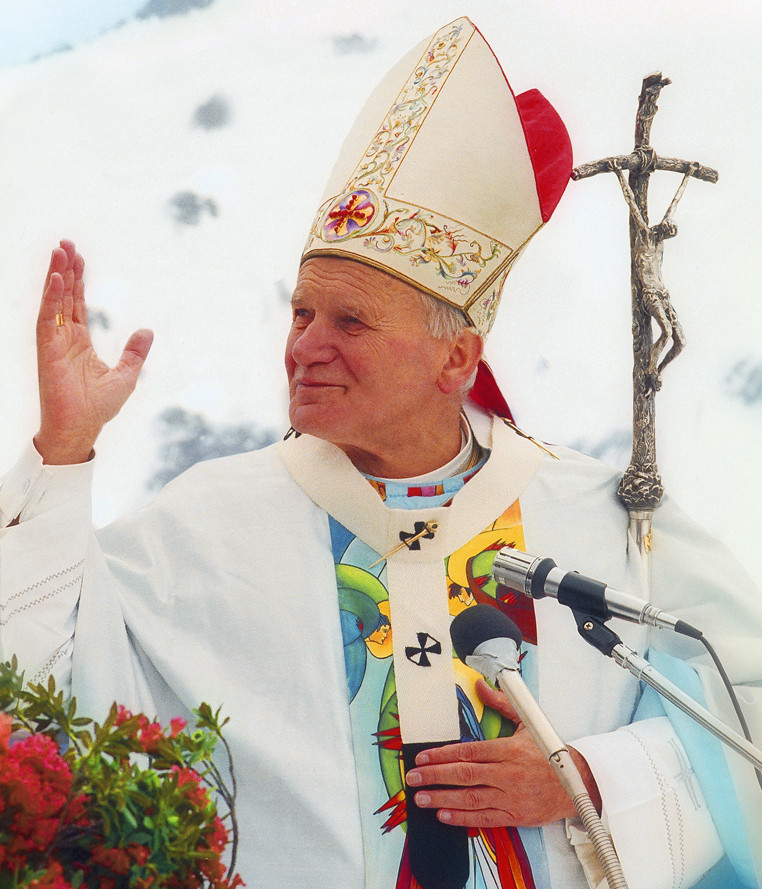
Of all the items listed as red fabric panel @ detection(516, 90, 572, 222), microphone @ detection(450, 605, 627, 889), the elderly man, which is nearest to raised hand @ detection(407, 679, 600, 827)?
the elderly man

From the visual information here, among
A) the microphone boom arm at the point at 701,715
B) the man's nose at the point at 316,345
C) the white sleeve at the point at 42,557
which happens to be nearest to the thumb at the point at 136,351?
the white sleeve at the point at 42,557

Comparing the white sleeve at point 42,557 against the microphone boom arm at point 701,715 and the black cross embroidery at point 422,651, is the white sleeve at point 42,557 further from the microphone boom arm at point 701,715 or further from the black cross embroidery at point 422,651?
the microphone boom arm at point 701,715

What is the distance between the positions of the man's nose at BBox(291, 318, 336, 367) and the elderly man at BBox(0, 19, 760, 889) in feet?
0.04

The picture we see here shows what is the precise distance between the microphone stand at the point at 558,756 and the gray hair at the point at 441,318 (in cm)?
121

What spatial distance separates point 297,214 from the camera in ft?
12.8

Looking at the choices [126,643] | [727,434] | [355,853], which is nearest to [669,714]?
[355,853]

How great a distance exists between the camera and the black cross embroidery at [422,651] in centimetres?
312

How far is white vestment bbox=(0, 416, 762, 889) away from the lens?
2.82 metres

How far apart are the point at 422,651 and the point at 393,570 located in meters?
0.25

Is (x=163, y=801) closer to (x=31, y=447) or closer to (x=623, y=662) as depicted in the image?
(x=623, y=662)

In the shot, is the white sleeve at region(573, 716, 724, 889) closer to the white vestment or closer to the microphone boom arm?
the white vestment

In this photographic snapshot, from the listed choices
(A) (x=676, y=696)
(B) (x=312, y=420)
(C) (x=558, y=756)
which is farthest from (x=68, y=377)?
(A) (x=676, y=696)

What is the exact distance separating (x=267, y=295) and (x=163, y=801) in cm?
234

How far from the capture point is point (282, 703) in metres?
3.03
